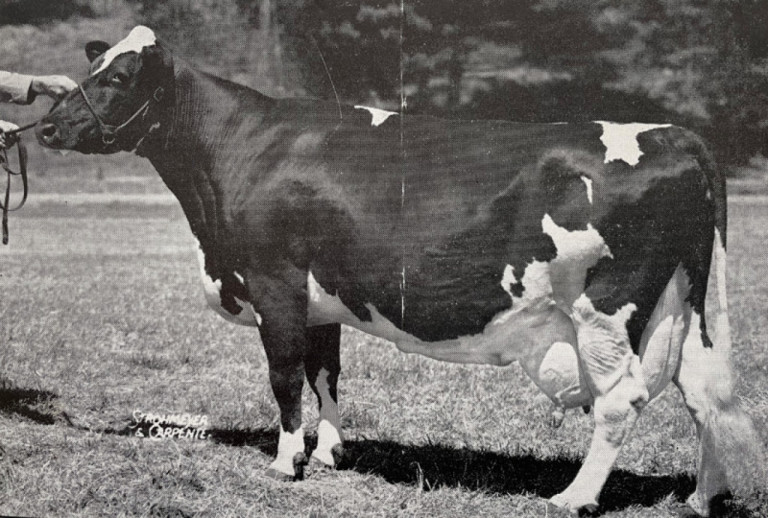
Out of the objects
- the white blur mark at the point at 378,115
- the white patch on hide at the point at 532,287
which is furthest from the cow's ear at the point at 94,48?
the white patch on hide at the point at 532,287

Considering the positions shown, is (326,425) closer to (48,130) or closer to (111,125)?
(111,125)

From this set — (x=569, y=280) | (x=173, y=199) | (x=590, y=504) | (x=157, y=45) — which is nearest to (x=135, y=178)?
(x=173, y=199)

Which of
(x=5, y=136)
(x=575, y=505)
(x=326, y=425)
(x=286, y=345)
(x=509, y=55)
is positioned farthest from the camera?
(x=5, y=136)

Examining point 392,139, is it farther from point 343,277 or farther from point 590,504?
point 590,504

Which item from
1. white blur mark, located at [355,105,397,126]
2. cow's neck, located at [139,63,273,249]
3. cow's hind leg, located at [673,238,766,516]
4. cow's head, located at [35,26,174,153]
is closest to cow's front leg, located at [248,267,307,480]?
cow's neck, located at [139,63,273,249]

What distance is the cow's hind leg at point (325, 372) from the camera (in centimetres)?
434

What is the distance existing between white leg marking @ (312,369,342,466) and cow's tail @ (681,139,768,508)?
1.59 m

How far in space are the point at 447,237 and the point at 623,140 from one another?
2.58ft

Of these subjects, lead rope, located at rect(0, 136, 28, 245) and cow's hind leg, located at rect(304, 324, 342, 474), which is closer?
cow's hind leg, located at rect(304, 324, 342, 474)

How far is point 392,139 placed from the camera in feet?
13.2

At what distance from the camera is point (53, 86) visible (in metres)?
4.73

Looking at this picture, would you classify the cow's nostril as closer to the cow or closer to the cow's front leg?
the cow

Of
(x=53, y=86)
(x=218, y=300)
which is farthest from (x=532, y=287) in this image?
(x=53, y=86)

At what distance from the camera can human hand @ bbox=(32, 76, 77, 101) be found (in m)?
4.60
